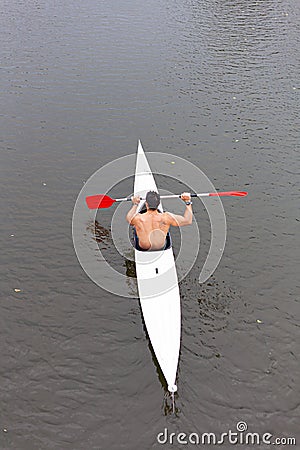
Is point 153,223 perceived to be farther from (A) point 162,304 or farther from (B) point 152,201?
(A) point 162,304

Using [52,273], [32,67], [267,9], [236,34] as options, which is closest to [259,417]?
[52,273]

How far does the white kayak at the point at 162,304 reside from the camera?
33.1 feet

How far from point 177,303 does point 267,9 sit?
29924 mm

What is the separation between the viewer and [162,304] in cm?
1116

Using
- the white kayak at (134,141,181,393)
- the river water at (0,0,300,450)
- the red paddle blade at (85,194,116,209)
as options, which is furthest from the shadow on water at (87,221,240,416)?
the red paddle blade at (85,194,116,209)

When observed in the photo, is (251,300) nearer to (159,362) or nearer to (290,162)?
(159,362)

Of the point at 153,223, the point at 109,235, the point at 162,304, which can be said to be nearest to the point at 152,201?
the point at 153,223

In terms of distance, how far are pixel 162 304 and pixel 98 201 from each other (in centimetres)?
491

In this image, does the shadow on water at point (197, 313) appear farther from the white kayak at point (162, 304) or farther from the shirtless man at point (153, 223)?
the shirtless man at point (153, 223)

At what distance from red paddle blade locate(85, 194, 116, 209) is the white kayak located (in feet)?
5.40

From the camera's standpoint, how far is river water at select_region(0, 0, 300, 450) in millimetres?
9594

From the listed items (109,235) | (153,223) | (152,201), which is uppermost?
(152,201)

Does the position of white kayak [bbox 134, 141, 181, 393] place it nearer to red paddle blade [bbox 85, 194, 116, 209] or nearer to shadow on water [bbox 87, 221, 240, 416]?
shadow on water [bbox 87, 221, 240, 416]

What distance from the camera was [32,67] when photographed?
78.4 ft
